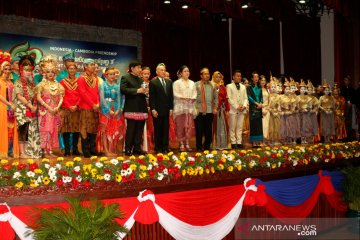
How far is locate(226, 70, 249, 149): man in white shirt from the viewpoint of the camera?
309 inches

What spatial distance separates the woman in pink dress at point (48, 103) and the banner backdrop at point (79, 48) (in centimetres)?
426

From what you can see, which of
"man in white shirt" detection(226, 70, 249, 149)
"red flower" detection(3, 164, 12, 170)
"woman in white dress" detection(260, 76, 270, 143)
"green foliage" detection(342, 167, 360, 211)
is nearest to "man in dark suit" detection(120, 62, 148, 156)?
"red flower" detection(3, 164, 12, 170)

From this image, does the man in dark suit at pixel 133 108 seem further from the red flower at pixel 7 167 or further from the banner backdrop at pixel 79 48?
the banner backdrop at pixel 79 48

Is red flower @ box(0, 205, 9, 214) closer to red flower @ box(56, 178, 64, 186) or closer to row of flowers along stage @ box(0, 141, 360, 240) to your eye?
row of flowers along stage @ box(0, 141, 360, 240)

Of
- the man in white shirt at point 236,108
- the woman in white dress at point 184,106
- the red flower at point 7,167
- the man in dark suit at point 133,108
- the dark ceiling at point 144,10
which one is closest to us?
the red flower at point 7,167

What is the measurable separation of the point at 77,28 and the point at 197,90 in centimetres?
495

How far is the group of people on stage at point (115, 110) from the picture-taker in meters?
5.97

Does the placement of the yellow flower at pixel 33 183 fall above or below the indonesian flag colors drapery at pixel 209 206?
above

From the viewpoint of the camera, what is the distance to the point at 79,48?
11.2m

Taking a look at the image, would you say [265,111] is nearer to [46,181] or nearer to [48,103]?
[48,103]

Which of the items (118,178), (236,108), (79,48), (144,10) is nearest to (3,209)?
(118,178)

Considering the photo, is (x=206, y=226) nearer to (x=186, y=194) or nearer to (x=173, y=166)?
(x=186, y=194)

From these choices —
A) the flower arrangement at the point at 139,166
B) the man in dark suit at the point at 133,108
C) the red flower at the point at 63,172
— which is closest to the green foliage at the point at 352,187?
the flower arrangement at the point at 139,166

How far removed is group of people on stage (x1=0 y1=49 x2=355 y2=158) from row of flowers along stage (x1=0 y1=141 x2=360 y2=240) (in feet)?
2.12
